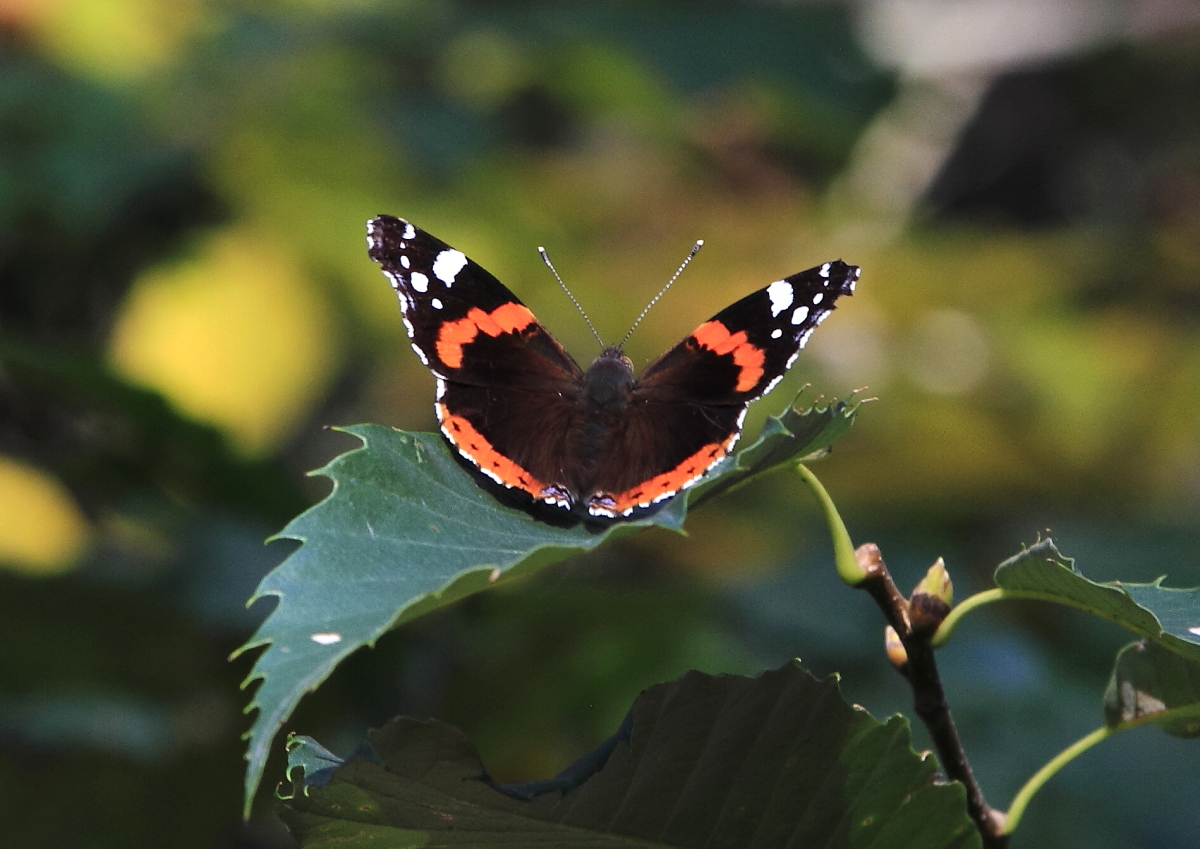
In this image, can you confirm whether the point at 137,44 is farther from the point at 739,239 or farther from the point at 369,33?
the point at 739,239

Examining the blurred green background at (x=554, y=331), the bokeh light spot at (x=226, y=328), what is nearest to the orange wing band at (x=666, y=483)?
the blurred green background at (x=554, y=331)

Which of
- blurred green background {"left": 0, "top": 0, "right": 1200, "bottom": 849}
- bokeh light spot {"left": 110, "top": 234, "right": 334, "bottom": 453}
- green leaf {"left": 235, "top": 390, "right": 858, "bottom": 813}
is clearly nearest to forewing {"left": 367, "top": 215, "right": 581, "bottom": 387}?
green leaf {"left": 235, "top": 390, "right": 858, "bottom": 813}

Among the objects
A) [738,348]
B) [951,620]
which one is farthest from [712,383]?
[951,620]

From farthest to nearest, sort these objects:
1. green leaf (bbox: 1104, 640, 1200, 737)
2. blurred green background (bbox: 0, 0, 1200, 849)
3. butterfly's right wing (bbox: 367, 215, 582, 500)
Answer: blurred green background (bbox: 0, 0, 1200, 849)
butterfly's right wing (bbox: 367, 215, 582, 500)
green leaf (bbox: 1104, 640, 1200, 737)

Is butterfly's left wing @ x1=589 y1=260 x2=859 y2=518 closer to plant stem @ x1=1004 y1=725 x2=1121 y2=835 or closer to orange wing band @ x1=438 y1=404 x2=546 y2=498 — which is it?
orange wing band @ x1=438 y1=404 x2=546 y2=498

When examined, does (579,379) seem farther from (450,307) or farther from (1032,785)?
(1032,785)
